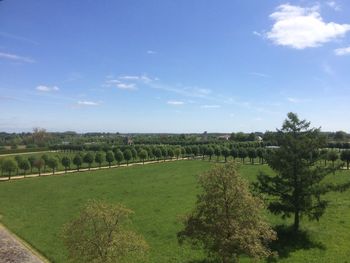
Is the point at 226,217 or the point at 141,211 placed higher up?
the point at 226,217

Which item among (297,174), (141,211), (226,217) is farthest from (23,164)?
(226,217)

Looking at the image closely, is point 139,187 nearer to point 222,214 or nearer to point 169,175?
point 169,175

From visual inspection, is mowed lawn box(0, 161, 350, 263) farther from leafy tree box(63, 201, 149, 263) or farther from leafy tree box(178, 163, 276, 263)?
leafy tree box(63, 201, 149, 263)

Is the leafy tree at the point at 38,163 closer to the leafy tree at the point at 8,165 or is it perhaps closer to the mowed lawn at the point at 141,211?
the leafy tree at the point at 8,165

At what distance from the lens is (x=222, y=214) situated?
21984 millimetres

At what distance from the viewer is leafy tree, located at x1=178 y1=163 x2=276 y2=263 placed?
21.0 meters

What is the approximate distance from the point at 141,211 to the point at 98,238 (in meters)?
20.7

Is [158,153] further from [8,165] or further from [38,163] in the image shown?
[8,165]

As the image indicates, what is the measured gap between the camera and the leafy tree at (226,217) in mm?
20953

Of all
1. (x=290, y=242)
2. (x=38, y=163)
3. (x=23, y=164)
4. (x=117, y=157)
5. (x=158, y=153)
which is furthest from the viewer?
(x=158, y=153)

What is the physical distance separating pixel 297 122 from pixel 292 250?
10667 millimetres

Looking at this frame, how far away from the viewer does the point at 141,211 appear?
132 feet

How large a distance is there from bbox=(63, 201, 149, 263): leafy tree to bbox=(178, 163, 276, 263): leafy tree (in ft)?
13.4

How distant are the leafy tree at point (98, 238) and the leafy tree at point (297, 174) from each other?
14.8 m
